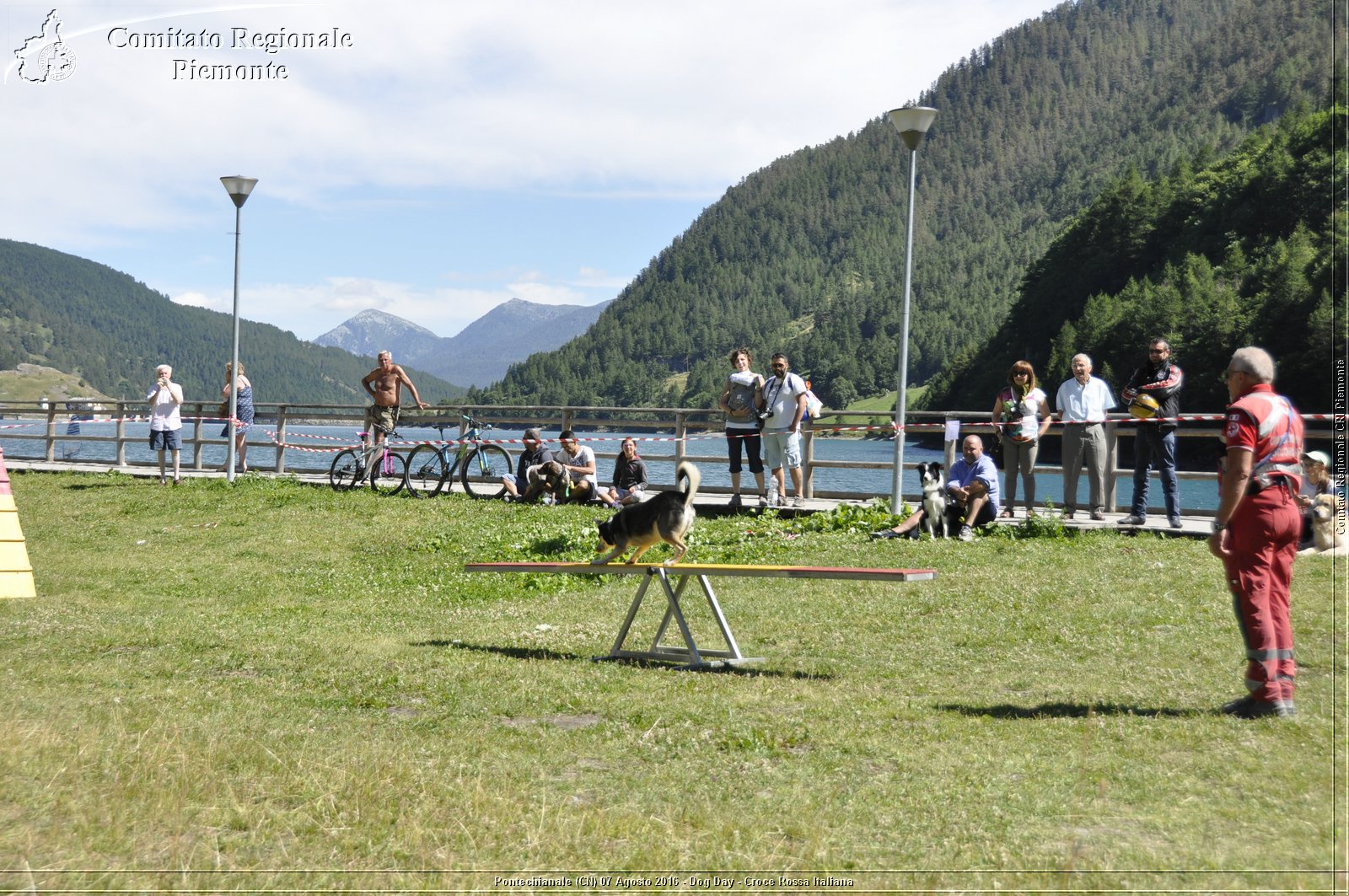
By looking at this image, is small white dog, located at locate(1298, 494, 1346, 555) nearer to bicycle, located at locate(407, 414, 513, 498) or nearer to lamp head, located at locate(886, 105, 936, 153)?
lamp head, located at locate(886, 105, 936, 153)

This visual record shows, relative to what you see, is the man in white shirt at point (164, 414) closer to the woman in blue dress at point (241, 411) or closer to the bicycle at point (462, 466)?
the woman in blue dress at point (241, 411)

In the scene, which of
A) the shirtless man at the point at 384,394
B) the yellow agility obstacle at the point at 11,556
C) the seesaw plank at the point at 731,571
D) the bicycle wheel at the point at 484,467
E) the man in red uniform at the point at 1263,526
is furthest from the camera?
the shirtless man at the point at 384,394

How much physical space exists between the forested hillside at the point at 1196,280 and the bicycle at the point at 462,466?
2883 centimetres

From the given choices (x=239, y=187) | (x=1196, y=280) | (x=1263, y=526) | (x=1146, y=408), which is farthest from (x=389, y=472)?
(x=1196, y=280)

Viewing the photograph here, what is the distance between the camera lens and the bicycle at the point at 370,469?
20.1 m

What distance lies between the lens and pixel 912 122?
14945 mm

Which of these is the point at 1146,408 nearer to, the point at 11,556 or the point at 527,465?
the point at 527,465

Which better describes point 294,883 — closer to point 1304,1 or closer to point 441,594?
point 1304,1

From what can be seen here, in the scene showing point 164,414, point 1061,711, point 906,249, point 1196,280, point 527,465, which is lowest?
point 1061,711

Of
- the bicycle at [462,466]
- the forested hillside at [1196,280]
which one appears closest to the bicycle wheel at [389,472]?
the bicycle at [462,466]

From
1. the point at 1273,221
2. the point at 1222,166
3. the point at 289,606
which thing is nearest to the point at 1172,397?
the point at 289,606

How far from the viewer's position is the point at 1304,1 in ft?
20.3

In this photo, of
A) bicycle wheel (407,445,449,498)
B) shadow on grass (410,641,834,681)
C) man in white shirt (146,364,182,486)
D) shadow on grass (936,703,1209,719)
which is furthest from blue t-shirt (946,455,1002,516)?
man in white shirt (146,364,182,486)

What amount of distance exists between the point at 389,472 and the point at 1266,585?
53.9 ft
